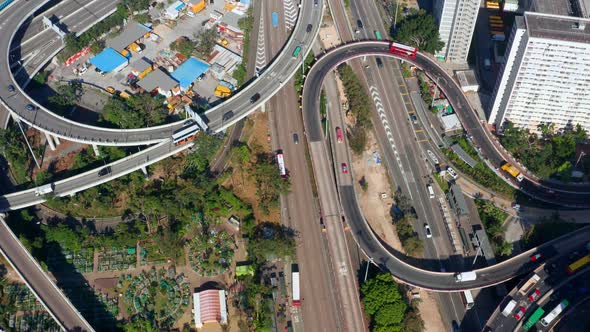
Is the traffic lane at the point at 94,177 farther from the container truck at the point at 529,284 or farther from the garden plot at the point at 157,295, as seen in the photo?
the container truck at the point at 529,284

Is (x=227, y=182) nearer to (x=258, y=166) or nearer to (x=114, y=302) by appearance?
(x=258, y=166)

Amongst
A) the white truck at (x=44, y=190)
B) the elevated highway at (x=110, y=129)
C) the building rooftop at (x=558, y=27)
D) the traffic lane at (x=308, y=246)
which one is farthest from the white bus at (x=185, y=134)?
the building rooftop at (x=558, y=27)

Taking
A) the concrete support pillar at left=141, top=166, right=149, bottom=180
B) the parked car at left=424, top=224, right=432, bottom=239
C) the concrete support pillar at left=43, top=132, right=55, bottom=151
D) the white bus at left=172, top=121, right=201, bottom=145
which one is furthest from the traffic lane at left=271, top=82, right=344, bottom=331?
the concrete support pillar at left=43, top=132, right=55, bottom=151

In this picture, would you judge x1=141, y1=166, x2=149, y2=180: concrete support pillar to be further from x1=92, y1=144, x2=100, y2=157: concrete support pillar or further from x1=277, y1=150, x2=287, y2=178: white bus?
x1=277, y1=150, x2=287, y2=178: white bus

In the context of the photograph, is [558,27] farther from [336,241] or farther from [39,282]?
[39,282]

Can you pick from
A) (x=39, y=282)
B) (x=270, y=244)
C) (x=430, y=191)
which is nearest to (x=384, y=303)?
(x=270, y=244)

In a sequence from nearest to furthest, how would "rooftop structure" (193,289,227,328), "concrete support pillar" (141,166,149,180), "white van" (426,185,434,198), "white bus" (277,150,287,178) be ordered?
"rooftop structure" (193,289,227,328) < "concrete support pillar" (141,166,149,180) < "white van" (426,185,434,198) < "white bus" (277,150,287,178)
